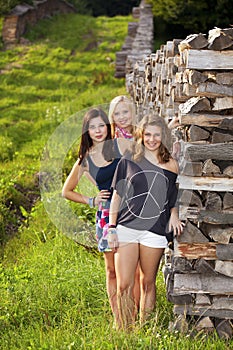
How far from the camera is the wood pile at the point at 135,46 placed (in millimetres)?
12617

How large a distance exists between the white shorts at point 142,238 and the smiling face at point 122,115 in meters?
0.84

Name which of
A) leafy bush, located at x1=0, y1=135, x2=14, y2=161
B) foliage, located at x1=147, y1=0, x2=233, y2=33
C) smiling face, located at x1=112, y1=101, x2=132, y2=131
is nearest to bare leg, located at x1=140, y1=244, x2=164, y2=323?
smiling face, located at x1=112, y1=101, x2=132, y2=131

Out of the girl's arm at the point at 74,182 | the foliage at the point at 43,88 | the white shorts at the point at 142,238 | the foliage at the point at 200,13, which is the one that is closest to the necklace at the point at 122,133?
the girl's arm at the point at 74,182

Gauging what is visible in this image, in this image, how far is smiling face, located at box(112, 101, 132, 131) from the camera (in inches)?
173

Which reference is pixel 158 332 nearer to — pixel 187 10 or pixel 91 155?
pixel 91 155

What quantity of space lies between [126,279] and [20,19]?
1582 cm

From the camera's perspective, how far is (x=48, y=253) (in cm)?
551

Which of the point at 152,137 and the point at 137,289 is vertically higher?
the point at 152,137

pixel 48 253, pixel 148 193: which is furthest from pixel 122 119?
pixel 48 253

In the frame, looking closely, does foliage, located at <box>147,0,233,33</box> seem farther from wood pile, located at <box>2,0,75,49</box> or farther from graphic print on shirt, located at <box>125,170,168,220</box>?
graphic print on shirt, located at <box>125,170,168,220</box>

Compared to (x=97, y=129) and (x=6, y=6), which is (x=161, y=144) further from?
(x=6, y=6)

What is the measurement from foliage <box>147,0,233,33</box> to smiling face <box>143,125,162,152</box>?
35.4ft

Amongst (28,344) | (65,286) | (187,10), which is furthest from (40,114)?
(28,344)

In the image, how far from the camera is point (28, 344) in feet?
13.1
